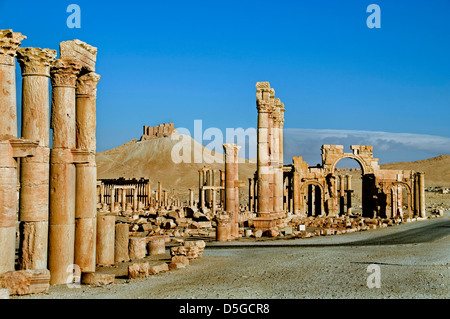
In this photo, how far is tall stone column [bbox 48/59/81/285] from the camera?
1291cm

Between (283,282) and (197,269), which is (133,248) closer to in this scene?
(197,269)

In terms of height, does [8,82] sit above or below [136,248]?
above

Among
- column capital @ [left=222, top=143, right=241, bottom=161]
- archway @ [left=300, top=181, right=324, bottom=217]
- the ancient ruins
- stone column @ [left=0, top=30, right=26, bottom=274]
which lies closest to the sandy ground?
the ancient ruins

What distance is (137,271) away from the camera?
44.2 feet

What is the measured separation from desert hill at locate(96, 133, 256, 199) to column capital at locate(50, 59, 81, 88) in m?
91.5

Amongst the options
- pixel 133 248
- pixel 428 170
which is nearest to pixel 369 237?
pixel 133 248

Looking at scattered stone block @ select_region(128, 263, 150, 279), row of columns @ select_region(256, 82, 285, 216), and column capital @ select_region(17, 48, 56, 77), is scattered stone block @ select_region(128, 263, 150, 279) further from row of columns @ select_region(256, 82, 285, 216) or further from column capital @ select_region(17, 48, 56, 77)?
row of columns @ select_region(256, 82, 285, 216)

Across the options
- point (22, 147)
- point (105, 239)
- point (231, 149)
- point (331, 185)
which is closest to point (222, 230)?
point (231, 149)

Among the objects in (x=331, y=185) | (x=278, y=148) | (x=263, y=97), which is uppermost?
(x=263, y=97)

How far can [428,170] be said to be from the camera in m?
114

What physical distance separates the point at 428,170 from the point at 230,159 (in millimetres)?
93982

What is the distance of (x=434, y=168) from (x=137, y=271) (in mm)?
110154

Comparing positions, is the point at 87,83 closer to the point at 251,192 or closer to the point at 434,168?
the point at 251,192

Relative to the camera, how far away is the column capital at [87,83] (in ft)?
47.5
